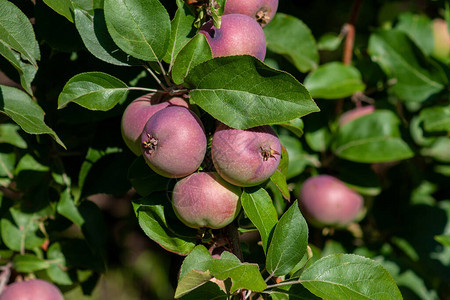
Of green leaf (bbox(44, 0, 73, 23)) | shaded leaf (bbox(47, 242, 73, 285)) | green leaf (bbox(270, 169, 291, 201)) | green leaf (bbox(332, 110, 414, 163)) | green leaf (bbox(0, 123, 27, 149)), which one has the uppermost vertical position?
green leaf (bbox(44, 0, 73, 23))

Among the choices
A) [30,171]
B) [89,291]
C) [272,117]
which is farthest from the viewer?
[89,291]

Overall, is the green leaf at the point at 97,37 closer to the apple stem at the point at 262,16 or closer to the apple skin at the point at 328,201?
the apple stem at the point at 262,16

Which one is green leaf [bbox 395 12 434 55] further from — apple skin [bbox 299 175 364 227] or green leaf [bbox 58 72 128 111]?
green leaf [bbox 58 72 128 111]

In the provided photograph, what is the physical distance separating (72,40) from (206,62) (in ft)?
1.38

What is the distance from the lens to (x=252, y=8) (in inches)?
39.2

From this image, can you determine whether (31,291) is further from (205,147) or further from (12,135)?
(205,147)

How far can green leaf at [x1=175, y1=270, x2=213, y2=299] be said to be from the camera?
789 mm

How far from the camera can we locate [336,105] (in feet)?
5.49

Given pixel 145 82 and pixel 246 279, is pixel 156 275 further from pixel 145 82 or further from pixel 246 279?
pixel 246 279

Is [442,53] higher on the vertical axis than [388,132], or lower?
higher

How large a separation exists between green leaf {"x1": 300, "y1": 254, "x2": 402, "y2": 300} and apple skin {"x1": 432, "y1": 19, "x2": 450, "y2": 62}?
1.23m

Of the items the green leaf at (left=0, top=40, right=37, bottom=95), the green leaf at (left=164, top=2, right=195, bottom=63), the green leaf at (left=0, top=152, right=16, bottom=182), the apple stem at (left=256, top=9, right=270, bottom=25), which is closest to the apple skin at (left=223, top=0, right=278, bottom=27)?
the apple stem at (left=256, top=9, right=270, bottom=25)

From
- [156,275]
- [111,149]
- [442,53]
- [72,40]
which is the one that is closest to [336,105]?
[442,53]

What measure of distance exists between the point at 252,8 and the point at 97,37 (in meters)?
0.34
